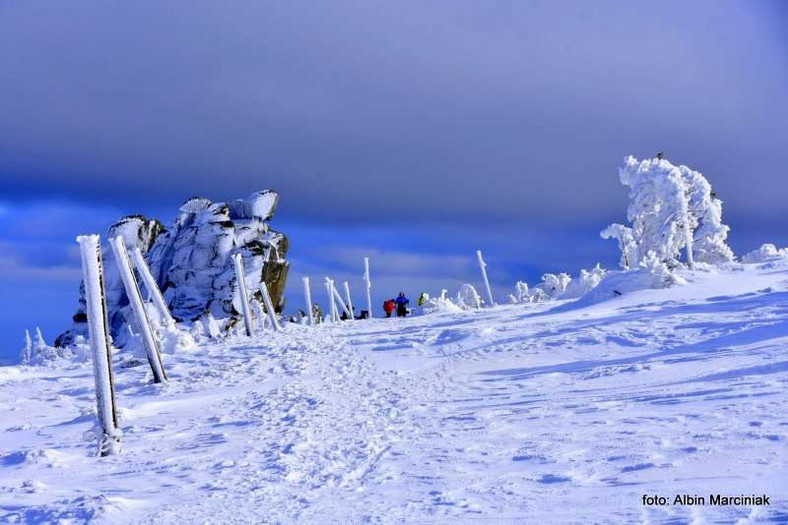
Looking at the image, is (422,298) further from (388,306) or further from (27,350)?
(27,350)

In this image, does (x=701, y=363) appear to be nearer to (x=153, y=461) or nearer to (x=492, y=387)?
(x=492, y=387)

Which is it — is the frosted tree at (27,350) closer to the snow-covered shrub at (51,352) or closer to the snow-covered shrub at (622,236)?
the snow-covered shrub at (51,352)

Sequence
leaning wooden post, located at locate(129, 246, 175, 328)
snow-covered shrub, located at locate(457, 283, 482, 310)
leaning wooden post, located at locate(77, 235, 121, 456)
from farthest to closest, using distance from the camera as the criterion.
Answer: snow-covered shrub, located at locate(457, 283, 482, 310) → leaning wooden post, located at locate(129, 246, 175, 328) → leaning wooden post, located at locate(77, 235, 121, 456)

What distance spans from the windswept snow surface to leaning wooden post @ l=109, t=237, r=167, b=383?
52cm

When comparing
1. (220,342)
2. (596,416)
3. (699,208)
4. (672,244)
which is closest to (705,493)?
(596,416)

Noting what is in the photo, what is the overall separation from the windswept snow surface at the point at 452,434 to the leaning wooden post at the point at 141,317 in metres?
0.52

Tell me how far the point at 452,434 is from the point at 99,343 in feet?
17.4

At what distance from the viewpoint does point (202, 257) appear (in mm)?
53312

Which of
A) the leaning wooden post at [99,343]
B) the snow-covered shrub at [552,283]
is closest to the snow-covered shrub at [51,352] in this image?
the leaning wooden post at [99,343]

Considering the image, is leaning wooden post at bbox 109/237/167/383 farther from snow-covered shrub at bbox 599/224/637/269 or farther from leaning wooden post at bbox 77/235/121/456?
snow-covered shrub at bbox 599/224/637/269

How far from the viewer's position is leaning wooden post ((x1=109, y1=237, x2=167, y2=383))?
1625 centimetres

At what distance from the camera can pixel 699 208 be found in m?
43.1

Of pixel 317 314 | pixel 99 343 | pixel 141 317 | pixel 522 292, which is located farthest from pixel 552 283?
pixel 99 343

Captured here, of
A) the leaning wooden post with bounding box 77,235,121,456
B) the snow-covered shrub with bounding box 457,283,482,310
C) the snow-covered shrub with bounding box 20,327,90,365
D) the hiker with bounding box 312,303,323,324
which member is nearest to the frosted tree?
the snow-covered shrub with bounding box 20,327,90,365
